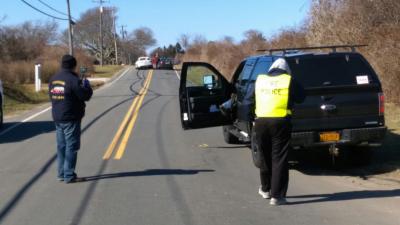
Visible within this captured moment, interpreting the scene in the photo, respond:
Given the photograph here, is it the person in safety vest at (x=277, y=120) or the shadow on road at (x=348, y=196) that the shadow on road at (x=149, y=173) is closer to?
the shadow on road at (x=348, y=196)

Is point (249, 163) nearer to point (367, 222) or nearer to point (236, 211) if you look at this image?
point (236, 211)

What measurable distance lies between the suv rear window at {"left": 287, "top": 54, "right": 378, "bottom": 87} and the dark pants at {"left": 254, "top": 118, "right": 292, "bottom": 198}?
2.10 metres

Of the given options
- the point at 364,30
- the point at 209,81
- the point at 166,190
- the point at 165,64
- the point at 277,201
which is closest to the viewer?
the point at 277,201

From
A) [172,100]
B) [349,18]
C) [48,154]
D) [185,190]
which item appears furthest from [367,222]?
[172,100]

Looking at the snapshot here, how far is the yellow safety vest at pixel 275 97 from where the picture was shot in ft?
23.8

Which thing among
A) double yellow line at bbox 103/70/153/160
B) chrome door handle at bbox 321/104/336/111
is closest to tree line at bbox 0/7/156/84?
double yellow line at bbox 103/70/153/160

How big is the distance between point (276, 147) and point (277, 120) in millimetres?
329

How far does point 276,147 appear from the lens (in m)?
7.32

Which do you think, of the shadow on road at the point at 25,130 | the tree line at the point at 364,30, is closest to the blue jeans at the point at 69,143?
the shadow on road at the point at 25,130

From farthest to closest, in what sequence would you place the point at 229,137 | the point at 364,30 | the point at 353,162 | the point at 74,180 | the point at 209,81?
the point at 364,30
the point at 229,137
the point at 209,81
the point at 353,162
the point at 74,180

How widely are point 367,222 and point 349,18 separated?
49.1 ft

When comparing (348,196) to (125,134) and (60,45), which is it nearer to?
(125,134)

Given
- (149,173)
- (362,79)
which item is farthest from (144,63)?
(362,79)

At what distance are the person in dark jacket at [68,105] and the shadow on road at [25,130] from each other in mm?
5366
